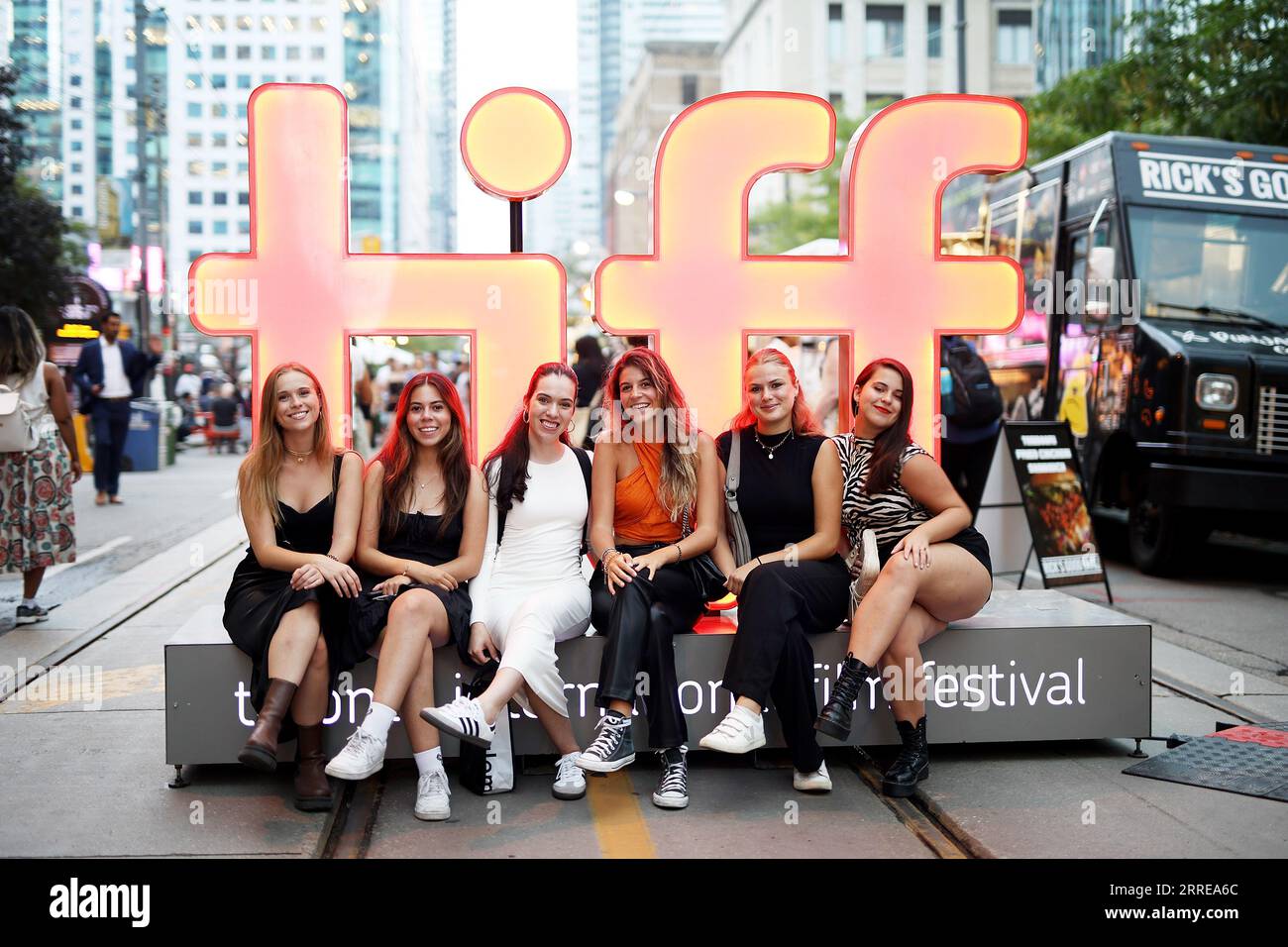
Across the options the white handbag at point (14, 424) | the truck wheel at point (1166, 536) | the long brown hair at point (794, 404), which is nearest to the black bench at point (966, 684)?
the long brown hair at point (794, 404)

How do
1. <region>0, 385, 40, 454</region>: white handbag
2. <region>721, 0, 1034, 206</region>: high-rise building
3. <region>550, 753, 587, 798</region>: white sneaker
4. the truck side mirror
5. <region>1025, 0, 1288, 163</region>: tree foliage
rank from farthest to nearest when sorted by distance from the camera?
<region>721, 0, 1034, 206</region>: high-rise building, <region>1025, 0, 1288, 163</region>: tree foliage, the truck side mirror, <region>0, 385, 40, 454</region>: white handbag, <region>550, 753, 587, 798</region>: white sneaker

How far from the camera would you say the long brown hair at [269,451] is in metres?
4.93

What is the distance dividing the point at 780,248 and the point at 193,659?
1512 inches

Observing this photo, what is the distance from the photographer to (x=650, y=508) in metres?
5.20

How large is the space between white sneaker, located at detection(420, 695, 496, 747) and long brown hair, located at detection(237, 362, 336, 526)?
1.09 metres

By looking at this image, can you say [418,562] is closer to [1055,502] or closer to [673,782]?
A: [673,782]

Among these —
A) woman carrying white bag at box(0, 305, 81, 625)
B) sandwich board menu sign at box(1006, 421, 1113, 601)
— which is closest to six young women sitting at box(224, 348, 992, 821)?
woman carrying white bag at box(0, 305, 81, 625)

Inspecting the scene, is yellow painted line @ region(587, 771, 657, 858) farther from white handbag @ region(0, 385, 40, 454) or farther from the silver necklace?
white handbag @ region(0, 385, 40, 454)

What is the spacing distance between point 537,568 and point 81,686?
2.76 meters

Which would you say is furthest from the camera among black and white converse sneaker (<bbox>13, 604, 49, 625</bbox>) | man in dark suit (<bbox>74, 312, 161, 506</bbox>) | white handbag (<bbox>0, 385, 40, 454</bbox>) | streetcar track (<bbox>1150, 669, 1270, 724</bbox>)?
man in dark suit (<bbox>74, 312, 161, 506</bbox>)

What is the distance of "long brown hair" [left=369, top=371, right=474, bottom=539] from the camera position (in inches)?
199
